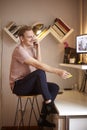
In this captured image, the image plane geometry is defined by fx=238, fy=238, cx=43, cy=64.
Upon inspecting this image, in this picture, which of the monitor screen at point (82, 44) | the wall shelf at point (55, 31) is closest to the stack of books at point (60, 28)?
the wall shelf at point (55, 31)

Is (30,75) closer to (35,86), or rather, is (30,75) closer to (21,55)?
(35,86)

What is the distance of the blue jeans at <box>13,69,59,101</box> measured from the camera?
2.54 meters

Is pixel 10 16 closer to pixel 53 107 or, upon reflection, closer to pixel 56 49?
pixel 56 49

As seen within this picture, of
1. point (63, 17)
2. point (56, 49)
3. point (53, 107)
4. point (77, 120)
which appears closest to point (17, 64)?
point (53, 107)

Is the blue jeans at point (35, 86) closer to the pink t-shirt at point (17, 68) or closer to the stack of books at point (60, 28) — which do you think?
the pink t-shirt at point (17, 68)

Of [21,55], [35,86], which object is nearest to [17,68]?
[21,55]

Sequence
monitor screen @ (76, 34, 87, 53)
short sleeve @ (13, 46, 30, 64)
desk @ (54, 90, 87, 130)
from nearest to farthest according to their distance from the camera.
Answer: desk @ (54, 90, 87, 130), short sleeve @ (13, 46, 30, 64), monitor screen @ (76, 34, 87, 53)

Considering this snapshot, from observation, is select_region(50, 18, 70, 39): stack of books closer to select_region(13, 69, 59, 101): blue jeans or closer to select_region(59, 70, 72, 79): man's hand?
select_region(13, 69, 59, 101): blue jeans

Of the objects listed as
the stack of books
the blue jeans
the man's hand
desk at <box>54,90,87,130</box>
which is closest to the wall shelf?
the stack of books

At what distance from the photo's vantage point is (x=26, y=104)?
12.5ft

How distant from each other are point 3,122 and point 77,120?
69.8 inches

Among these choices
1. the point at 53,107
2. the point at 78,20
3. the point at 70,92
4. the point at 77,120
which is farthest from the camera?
the point at 78,20

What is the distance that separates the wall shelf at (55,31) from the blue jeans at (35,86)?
1.08 m

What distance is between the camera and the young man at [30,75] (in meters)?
2.55
